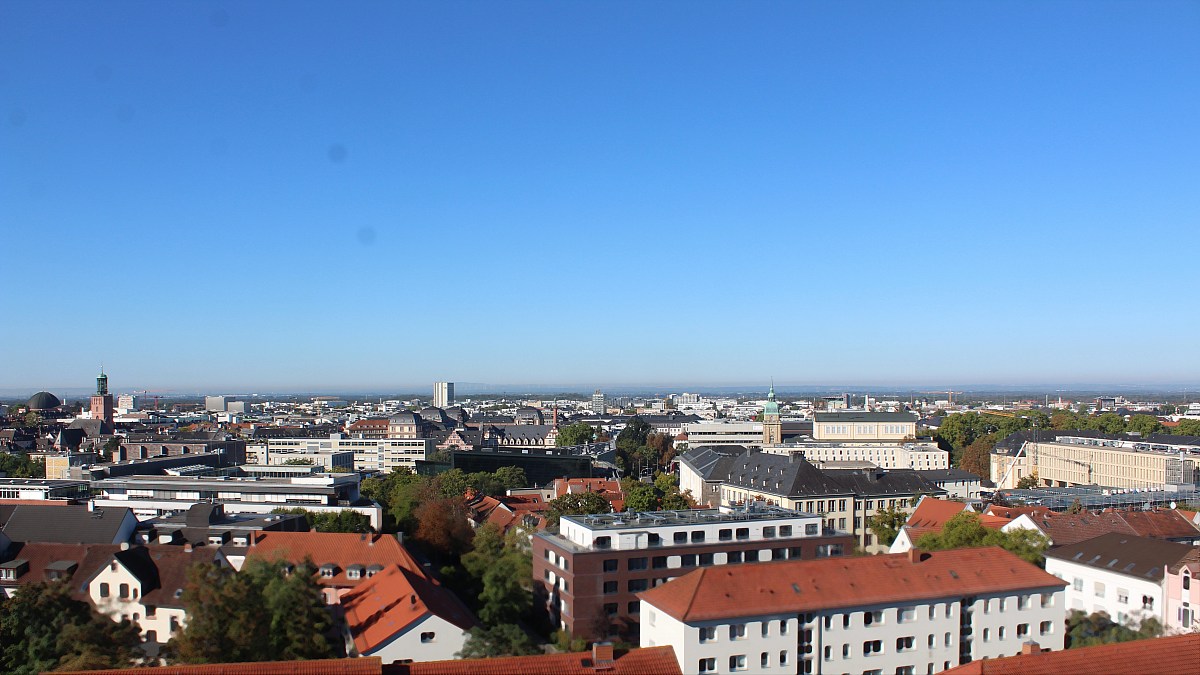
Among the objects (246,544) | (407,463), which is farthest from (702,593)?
(407,463)

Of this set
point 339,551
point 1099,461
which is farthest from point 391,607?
point 1099,461

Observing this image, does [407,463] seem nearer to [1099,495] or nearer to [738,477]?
[738,477]

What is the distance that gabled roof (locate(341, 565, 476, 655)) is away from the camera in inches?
1336

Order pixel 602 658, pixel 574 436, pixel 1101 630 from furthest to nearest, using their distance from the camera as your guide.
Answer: pixel 574 436
pixel 1101 630
pixel 602 658

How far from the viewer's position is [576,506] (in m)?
57.7

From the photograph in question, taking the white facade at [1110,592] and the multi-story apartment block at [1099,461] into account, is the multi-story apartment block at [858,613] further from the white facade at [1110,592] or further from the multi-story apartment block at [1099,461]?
the multi-story apartment block at [1099,461]

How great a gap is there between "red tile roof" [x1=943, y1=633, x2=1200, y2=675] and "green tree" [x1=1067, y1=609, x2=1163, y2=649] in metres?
8.16

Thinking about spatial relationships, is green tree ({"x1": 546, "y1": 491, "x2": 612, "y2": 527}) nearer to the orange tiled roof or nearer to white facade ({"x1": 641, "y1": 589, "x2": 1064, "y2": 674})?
the orange tiled roof

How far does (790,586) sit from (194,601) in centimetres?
1965

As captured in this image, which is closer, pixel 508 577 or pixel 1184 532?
pixel 508 577

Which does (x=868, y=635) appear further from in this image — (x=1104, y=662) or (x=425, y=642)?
(x=425, y=642)

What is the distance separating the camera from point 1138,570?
40.4 meters

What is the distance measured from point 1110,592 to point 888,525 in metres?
20.5

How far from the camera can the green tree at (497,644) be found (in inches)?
1203
